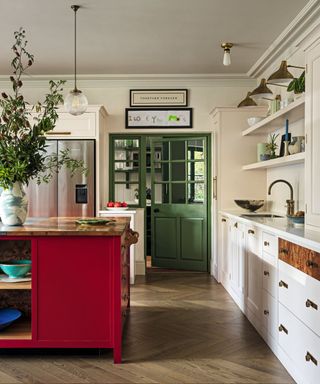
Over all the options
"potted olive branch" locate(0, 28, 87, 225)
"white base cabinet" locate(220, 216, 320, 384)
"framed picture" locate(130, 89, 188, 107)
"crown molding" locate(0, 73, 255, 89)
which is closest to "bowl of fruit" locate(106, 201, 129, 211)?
"framed picture" locate(130, 89, 188, 107)

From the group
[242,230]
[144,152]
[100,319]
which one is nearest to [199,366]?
[100,319]

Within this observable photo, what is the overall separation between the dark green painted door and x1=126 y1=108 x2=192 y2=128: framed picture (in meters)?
0.21

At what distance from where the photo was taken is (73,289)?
2883mm

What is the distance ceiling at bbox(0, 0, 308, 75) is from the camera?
3.78 m

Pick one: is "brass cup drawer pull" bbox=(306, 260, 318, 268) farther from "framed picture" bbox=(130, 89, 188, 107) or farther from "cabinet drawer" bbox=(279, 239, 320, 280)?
"framed picture" bbox=(130, 89, 188, 107)

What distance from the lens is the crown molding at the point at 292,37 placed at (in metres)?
3.81

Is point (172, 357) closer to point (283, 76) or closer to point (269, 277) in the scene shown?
point (269, 277)

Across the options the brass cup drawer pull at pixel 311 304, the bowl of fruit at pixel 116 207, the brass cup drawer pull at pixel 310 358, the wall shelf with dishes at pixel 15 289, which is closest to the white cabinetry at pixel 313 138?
the brass cup drawer pull at pixel 311 304

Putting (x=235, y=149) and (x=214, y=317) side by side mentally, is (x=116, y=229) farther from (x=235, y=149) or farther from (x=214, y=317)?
(x=235, y=149)

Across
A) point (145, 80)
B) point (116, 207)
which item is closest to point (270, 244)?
point (116, 207)

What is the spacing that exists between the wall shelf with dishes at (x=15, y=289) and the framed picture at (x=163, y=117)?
3157 millimetres

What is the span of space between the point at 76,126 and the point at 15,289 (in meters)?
2.72

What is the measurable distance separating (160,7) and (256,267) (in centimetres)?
239

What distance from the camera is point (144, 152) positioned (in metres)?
6.17
